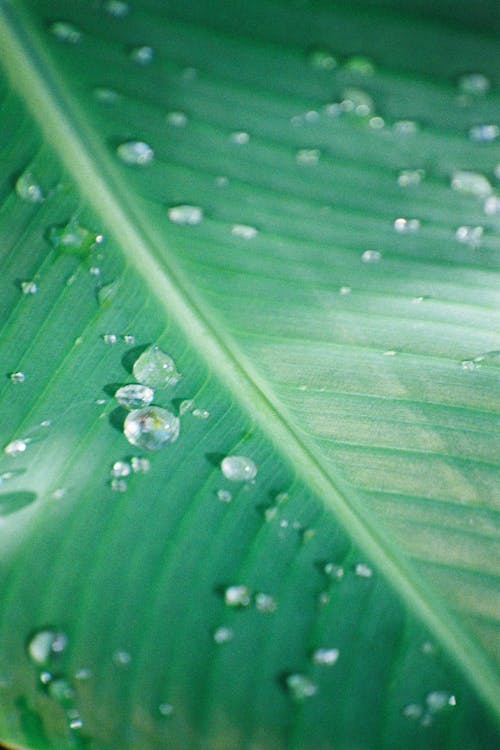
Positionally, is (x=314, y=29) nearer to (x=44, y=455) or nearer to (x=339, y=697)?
(x=44, y=455)

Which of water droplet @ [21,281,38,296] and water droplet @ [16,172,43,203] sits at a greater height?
water droplet @ [16,172,43,203]

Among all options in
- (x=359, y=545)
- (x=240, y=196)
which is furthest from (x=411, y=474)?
(x=240, y=196)

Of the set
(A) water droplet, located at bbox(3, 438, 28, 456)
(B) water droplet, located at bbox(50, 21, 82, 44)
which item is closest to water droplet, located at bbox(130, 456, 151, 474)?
(A) water droplet, located at bbox(3, 438, 28, 456)

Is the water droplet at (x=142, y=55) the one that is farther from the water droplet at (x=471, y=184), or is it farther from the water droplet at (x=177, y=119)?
the water droplet at (x=471, y=184)

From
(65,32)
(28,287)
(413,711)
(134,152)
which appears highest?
(65,32)

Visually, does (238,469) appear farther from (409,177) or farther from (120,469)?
(409,177)

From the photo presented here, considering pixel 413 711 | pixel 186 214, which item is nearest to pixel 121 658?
pixel 413 711

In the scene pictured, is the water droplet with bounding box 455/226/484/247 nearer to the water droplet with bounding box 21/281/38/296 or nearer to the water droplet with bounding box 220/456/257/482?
the water droplet with bounding box 220/456/257/482

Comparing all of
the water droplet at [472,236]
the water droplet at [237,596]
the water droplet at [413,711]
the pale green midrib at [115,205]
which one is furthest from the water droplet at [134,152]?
the water droplet at [413,711]
